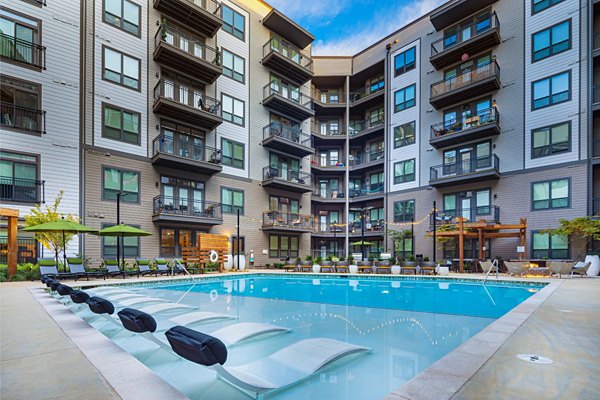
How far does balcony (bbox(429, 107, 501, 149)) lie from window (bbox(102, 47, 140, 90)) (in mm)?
18370

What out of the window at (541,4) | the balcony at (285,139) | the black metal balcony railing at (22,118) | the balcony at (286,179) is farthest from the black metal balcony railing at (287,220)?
the window at (541,4)

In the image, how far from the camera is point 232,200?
871 inches

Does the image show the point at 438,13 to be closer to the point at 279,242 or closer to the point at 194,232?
the point at 279,242

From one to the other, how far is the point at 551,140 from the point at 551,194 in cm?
297

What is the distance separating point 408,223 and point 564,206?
880cm

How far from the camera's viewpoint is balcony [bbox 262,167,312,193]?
77.5 feet

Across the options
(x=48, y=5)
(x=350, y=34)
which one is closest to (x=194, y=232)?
(x=48, y=5)

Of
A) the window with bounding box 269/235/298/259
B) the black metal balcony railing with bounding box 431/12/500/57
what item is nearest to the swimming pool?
the window with bounding box 269/235/298/259

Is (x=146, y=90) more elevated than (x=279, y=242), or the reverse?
(x=146, y=90)

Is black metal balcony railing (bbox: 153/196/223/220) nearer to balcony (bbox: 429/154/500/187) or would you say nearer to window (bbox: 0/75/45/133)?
window (bbox: 0/75/45/133)

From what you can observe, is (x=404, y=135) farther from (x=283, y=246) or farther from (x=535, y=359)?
(x=535, y=359)

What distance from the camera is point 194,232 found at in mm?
20078

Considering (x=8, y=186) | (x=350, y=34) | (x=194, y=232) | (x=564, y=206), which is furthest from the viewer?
(x=350, y=34)

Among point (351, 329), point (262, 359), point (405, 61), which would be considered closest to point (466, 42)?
point (405, 61)
